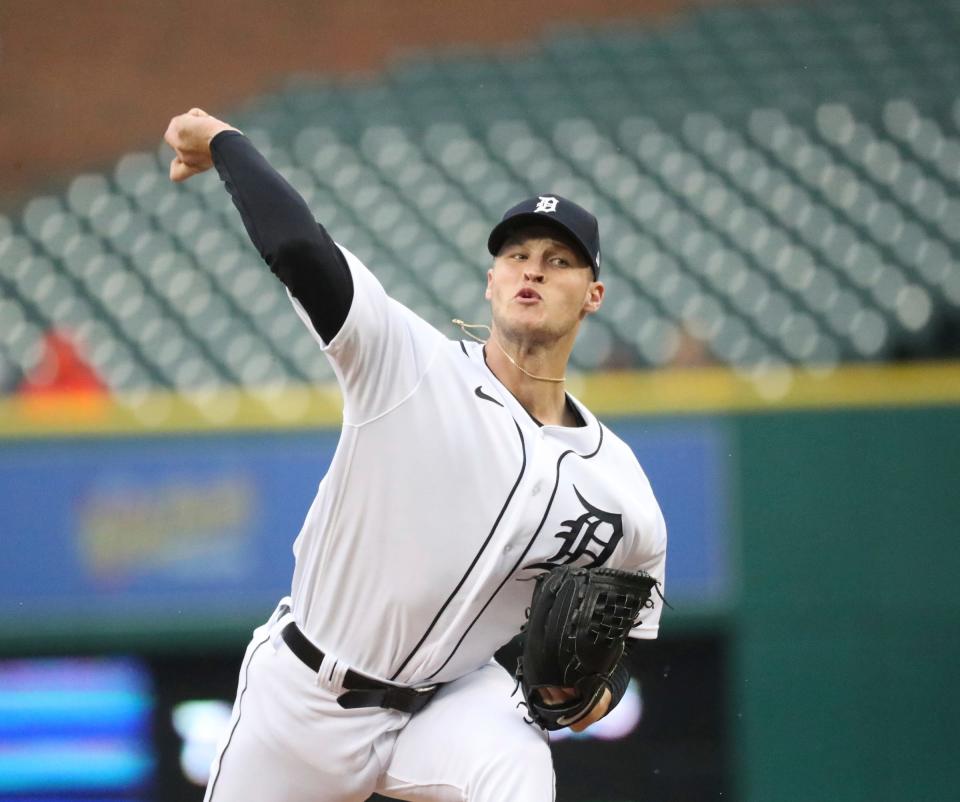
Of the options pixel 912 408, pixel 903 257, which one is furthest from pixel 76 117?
pixel 912 408

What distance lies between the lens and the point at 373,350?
8.81 ft

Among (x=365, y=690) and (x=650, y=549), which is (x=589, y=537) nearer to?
(x=650, y=549)

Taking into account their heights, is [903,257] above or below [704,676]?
above

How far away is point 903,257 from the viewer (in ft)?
21.4

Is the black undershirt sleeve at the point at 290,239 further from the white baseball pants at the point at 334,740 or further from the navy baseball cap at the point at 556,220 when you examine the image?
the white baseball pants at the point at 334,740

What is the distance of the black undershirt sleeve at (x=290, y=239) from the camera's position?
99.8 inches

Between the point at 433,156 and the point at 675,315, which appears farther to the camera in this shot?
the point at 433,156

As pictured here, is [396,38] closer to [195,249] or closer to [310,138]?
[310,138]

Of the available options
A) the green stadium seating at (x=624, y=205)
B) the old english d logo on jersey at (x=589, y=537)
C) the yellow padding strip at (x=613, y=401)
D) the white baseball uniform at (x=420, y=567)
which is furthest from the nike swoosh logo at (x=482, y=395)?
the green stadium seating at (x=624, y=205)

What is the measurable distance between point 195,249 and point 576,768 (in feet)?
11.5

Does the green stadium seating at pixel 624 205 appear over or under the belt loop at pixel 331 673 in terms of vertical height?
over

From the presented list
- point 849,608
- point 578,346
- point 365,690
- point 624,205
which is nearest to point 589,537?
point 365,690

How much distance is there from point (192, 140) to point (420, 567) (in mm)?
936

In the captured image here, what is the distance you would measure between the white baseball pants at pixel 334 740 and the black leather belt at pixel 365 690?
18 millimetres
